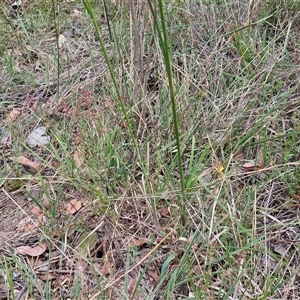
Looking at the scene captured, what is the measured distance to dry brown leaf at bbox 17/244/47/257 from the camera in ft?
4.72

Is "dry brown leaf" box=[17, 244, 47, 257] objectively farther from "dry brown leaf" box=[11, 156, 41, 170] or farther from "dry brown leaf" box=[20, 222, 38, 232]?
"dry brown leaf" box=[11, 156, 41, 170]

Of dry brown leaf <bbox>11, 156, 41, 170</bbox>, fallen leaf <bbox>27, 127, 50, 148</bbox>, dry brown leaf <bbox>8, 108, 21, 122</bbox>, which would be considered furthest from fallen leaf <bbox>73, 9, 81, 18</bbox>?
dry brown leaf <bbox>11, 156, 41, 170</bbox>

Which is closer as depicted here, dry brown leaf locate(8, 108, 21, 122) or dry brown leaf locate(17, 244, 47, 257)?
dry brown leaf locate(17, 244, 47, 257)

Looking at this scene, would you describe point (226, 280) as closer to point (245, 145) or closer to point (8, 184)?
point (245, 145)

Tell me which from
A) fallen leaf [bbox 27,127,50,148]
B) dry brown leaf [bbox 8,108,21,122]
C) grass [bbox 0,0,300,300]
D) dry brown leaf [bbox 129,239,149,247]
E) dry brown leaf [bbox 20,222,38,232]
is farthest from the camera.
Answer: dry brown leaf [bbox 8,108,21,122]

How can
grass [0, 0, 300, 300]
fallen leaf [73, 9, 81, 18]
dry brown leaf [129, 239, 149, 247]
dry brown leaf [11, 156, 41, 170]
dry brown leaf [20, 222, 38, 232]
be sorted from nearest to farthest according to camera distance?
grass [0, 0, 300, 300], dry brown leaf [129, 239, 149, 247], dry brown leaf [20, 222, 38, 232], dry brown leaf [11, 156, 41, 170], fallen leaf [73, 9, 81, 18]

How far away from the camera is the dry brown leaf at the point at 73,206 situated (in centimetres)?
153

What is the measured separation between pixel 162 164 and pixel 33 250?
54 centimetres

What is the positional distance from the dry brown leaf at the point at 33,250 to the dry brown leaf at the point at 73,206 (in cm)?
15

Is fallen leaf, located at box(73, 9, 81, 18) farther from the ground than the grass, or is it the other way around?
fallen leaf, located at box(73, 9, 81, 18)

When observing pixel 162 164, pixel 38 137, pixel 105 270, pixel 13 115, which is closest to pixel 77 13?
pixel 13 115

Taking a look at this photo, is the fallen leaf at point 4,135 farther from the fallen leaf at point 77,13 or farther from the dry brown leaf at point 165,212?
the fallen leaf at point 77,13

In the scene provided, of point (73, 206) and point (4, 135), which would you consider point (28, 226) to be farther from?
point (4, 135)

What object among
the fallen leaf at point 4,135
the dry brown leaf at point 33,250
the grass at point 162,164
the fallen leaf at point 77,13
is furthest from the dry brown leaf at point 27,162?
the fallen leaf at point 77,13
